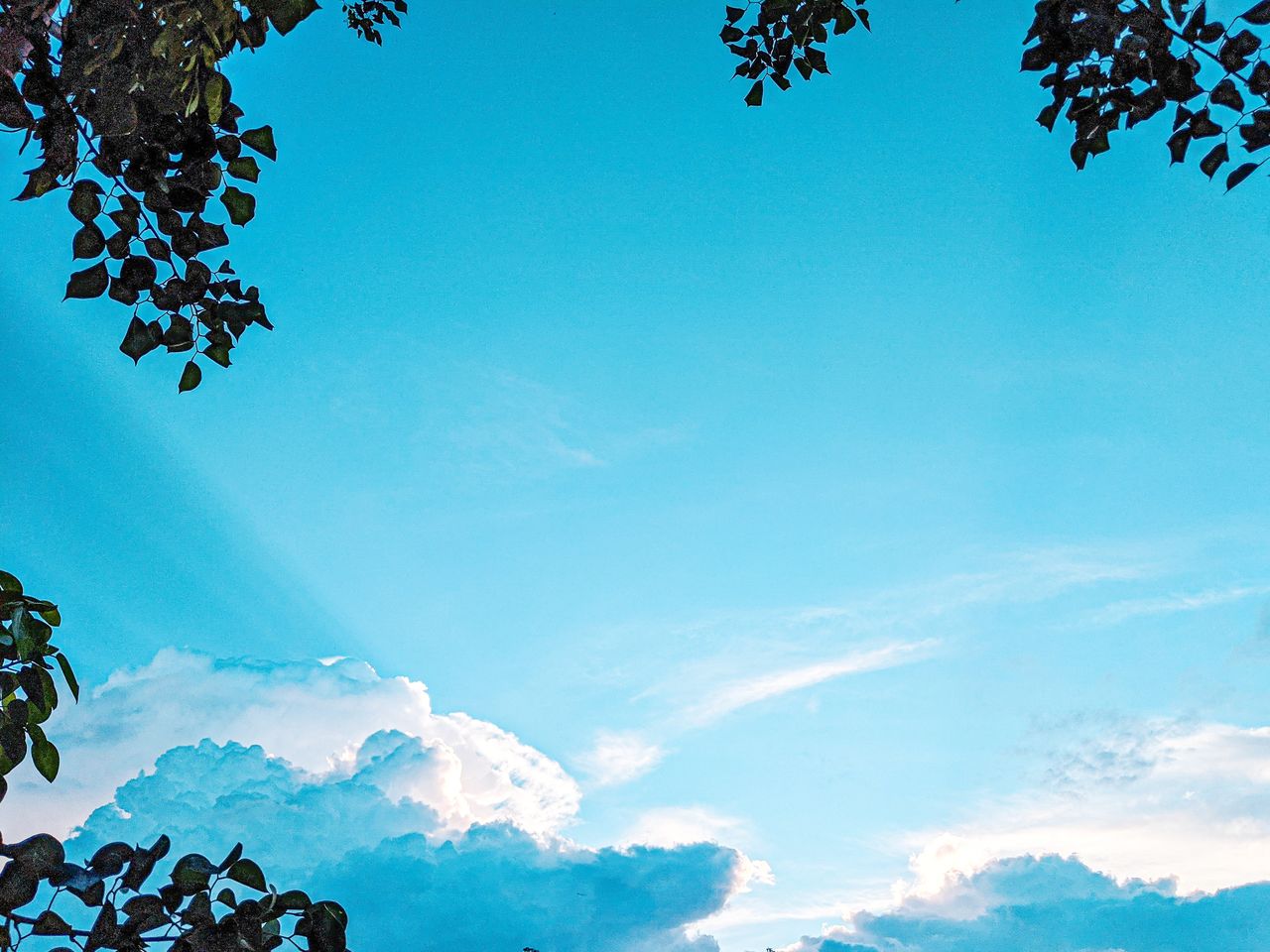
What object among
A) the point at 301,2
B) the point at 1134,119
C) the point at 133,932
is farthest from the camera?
the point at 1134,119

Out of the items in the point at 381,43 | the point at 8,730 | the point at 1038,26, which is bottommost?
the point at 8,730

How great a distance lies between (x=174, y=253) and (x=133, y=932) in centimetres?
220

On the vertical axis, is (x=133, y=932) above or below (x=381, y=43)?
below

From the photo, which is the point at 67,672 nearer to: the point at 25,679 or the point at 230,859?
the point at 25,679

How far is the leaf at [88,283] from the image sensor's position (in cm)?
283

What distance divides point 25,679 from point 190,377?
1421 mm

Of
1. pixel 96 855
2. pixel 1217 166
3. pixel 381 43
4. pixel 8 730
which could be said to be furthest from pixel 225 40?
pixel 381 43

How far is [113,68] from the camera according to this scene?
2.07 m

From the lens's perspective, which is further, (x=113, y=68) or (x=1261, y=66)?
(x=1261, y=66)

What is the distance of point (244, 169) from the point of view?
2992 millimetres

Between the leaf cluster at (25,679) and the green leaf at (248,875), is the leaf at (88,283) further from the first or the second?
the green leaf at (248,875)

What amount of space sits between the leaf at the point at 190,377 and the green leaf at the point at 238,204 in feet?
1.89

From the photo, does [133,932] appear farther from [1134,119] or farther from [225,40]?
[1134,119]

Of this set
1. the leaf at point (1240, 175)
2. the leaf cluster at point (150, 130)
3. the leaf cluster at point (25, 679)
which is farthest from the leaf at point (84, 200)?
the leaf at point (1240, 175)
